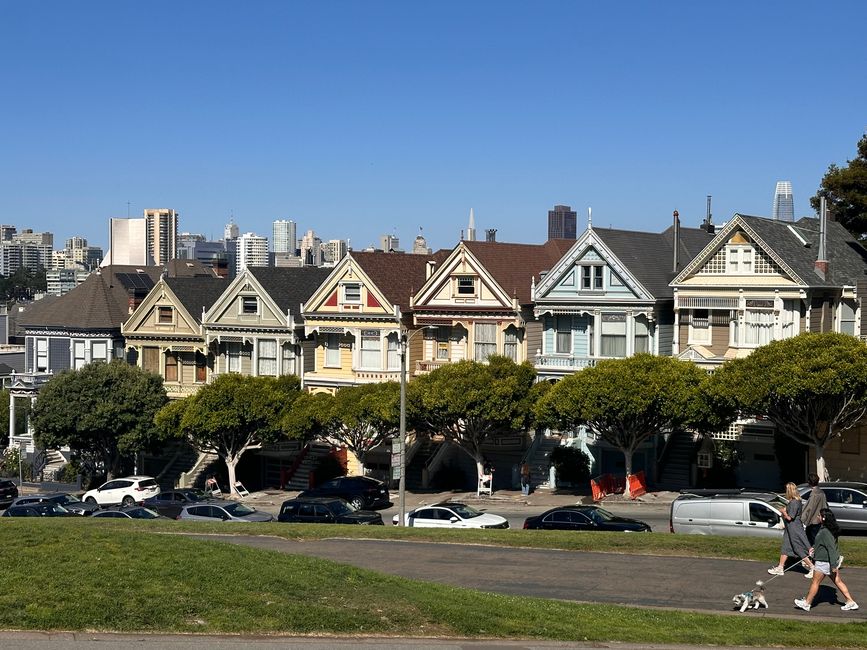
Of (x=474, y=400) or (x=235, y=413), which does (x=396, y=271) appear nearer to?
(x=235, y=413)

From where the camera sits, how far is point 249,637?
2109 cm

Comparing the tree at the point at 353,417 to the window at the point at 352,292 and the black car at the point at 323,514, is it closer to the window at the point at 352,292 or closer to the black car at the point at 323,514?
the window at the point at 352,292

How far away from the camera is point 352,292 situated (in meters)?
61.9

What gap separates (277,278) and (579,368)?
18.5 metres

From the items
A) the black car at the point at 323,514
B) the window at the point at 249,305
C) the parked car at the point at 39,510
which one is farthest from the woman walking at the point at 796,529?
the window at the point at 249,305

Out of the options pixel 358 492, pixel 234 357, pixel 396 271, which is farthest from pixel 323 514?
pixel 234 357

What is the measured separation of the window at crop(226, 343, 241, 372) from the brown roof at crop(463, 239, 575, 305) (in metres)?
14.5

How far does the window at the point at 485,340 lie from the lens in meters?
58.6

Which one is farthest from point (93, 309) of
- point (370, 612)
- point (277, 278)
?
point (370, 612)

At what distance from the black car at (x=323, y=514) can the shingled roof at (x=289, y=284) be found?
20.3 meters

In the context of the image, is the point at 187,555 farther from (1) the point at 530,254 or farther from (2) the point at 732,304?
(1) the point at 530,254

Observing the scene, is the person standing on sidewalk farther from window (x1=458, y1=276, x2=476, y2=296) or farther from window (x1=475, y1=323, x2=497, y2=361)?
window (x1=458, y1=276, x2=476, y2=296)

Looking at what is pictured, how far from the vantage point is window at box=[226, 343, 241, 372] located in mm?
66250

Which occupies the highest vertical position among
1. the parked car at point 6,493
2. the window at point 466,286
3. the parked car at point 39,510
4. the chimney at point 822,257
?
the chimney at point 822,257
